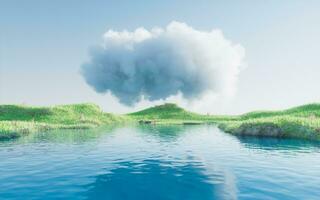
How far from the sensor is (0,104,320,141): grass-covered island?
47.6 meters

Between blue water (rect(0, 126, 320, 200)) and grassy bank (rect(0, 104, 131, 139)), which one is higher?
grassy bank (rect(0, 104, 131, 139))

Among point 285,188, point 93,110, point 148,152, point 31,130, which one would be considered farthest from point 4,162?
point 93,110

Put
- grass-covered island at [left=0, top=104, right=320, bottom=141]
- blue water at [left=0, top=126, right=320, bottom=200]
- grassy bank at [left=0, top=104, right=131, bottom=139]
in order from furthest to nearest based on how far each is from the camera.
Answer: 1. grassy bank at [left=0, top=104, right=131, bottom=139]
2. grass-covered island at [left=0, top=104, right=320, bottom=141]
3. blue water at [left=0, top=126, right=320, bottom=200]

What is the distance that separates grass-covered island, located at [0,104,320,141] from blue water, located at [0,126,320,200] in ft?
47.8

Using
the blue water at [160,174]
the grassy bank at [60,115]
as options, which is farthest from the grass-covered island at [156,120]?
the blue water at [160,174]

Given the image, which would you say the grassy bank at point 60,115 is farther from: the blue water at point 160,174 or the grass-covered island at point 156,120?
the blue water at point 160,174

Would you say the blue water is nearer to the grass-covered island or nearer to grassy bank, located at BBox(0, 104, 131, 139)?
the grass-covered island

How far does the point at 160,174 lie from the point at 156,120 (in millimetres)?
88674

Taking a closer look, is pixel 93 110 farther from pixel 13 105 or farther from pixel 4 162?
pixel 4 162

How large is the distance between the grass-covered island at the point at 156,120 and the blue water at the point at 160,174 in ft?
47.8

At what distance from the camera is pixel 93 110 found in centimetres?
11675

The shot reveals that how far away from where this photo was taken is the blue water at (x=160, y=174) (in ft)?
55.8

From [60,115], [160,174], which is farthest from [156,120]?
[160,174]

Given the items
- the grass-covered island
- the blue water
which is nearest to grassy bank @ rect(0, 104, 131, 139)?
the grass-covered island
